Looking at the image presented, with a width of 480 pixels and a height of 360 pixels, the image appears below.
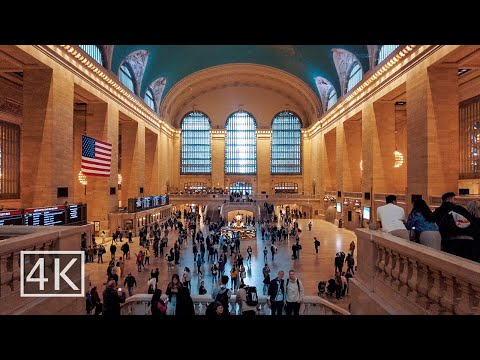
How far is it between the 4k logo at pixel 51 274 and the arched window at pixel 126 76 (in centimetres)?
2144

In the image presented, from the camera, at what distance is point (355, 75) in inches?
981

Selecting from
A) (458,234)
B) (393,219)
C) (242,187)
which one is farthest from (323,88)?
(458,234)

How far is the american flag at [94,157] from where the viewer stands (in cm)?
1466

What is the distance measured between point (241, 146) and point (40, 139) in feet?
97.0

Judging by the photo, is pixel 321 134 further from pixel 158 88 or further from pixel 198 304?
pixel 198 304

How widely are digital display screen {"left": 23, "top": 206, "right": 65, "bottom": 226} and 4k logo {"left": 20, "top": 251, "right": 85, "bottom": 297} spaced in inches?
342

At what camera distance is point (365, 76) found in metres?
20.9

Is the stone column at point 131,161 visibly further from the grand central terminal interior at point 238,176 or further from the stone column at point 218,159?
the stone column at point 218,159
